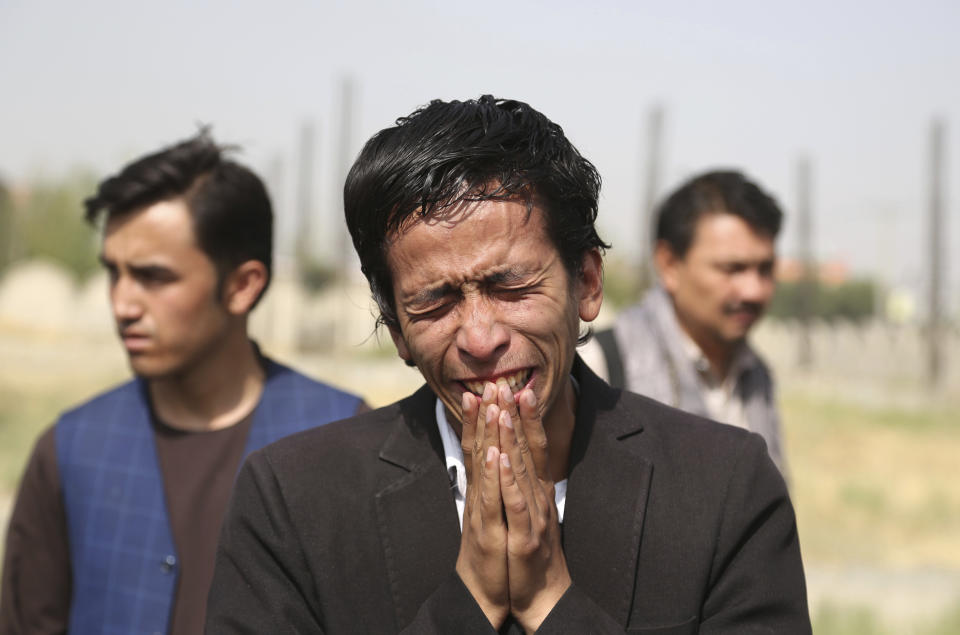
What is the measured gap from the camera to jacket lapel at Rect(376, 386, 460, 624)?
85.0 inches

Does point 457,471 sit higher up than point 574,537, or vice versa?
point 457,471

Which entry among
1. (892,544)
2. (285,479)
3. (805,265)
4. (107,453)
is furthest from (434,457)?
(805,265)

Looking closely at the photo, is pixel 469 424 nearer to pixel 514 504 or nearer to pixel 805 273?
pixel 514 504

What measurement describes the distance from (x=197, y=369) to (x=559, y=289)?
180cm

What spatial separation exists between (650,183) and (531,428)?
24.8 m

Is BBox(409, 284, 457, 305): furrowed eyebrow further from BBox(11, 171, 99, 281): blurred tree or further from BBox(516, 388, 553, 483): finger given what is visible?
BBox(11, 171, 99, 281): blurred tree

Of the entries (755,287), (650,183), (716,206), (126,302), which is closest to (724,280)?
(755,287)

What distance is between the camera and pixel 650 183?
26.3 metres

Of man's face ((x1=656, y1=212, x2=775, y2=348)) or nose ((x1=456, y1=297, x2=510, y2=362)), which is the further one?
man's face ((x1=656, y1=212, x2=775, y2=348))

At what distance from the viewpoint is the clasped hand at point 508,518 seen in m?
1.98

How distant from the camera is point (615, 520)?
2211mm

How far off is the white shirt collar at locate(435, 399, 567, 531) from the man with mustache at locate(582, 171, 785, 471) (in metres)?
2.15

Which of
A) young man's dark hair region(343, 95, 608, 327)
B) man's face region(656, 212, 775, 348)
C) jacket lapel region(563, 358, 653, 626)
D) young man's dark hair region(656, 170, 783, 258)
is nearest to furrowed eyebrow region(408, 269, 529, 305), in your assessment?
young man's dark hair region(343, 95, 608, 327)

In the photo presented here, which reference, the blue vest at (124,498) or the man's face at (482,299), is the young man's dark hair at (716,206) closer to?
the blue vest at (124,498)
